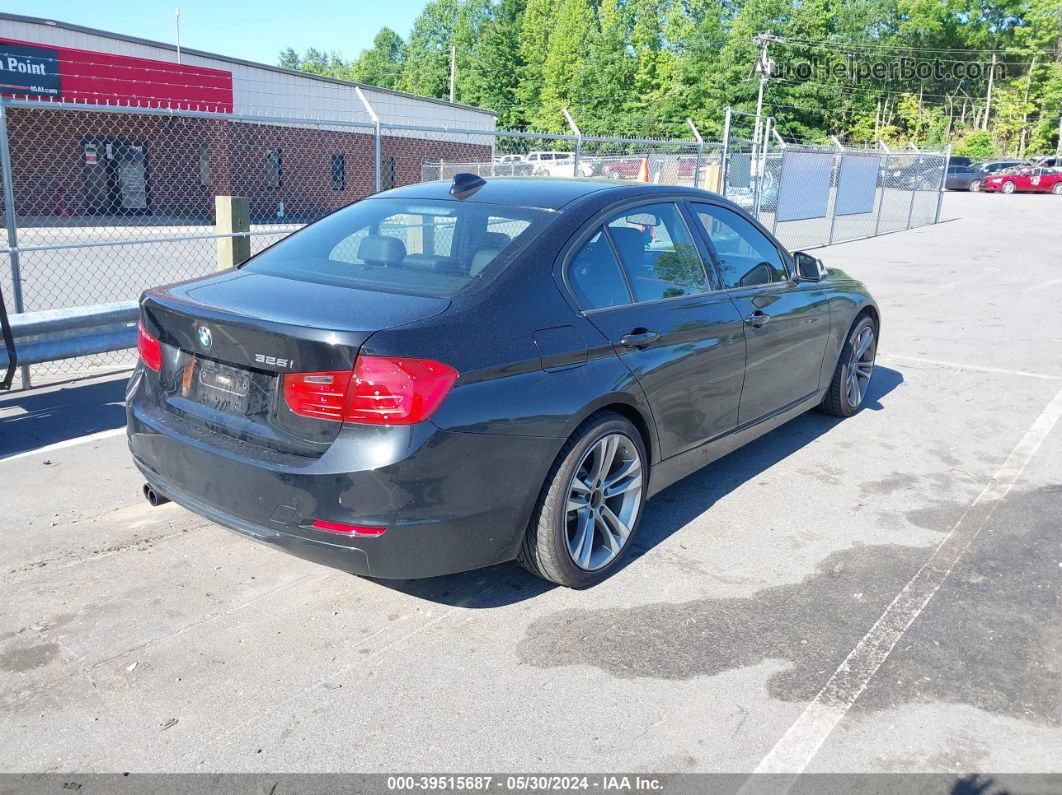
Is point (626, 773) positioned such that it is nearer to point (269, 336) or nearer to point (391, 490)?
point (391, 490)

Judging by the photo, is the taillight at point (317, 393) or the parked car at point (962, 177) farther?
the parked car at point (962, 177)

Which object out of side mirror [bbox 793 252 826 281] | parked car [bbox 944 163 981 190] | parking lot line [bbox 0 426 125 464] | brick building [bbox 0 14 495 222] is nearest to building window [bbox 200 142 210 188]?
brick building [bbox 0 14 495 222]

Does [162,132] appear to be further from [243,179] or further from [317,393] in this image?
[317,393]

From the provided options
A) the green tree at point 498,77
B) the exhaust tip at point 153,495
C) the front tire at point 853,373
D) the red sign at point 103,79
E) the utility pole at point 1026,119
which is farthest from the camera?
the green tree at point 498,77

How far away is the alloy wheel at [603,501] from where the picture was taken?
3.66 m

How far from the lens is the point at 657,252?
424 cm

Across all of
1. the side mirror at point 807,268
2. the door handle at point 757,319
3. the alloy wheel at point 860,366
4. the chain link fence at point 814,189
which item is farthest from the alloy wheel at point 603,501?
the chain link fence at point 814,189

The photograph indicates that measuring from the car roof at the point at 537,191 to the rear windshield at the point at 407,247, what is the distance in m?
0.09

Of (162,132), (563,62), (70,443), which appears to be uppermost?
(563,62)

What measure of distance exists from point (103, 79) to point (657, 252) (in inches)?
975

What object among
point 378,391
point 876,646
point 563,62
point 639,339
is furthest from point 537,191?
point 563,62

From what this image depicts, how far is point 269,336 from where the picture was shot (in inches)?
120

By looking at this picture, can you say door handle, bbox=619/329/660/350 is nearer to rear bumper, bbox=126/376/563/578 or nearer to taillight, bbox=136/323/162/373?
rear bumper, bbox=126/376/563/578

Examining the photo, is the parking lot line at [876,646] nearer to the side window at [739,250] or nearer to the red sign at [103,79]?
the side window at [739,250]
